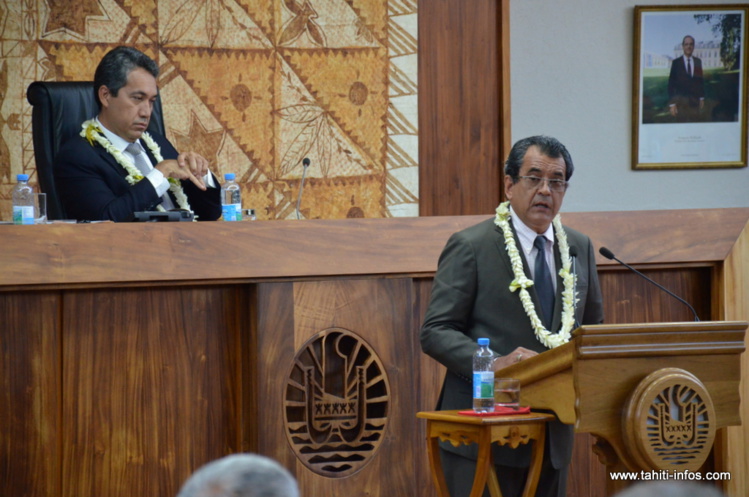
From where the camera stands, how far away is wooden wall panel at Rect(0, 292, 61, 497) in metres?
3.07

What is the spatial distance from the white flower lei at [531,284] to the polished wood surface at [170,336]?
1.89 ft

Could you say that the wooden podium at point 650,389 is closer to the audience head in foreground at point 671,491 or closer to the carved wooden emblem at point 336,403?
the carved wooden emblem at point 336,403

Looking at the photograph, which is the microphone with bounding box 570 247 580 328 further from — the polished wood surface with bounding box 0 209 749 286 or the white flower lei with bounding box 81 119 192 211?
the white flower lei with bounding box 81 119 192 211

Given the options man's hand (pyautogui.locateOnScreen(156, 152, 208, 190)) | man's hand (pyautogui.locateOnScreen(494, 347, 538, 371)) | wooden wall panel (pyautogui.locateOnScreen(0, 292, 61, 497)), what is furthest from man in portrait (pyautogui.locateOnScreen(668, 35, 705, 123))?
wooden wall panel (pyautogui.locateOnScreen(0, 292, 61, 497))

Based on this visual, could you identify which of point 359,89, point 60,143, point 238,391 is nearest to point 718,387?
point 238,391

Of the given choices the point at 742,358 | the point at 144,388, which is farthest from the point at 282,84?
the point at 742,358

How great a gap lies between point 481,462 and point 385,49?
355 cm

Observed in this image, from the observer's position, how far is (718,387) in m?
2.34

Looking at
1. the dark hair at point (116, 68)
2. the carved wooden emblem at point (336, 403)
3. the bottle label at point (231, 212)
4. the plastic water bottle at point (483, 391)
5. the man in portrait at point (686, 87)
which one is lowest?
the carved wooden emblem at point (336, 403)

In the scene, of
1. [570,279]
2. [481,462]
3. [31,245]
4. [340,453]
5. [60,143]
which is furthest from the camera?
[60,143]

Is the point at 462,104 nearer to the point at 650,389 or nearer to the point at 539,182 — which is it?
the point at 539,182

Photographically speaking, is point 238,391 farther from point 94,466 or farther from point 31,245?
point 31,245

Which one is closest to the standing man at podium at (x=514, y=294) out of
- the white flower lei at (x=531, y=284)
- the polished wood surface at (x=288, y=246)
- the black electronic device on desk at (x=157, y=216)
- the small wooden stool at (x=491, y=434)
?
the white flower lei at (x=531, y=284)

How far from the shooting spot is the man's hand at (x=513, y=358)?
2527 millimetres
